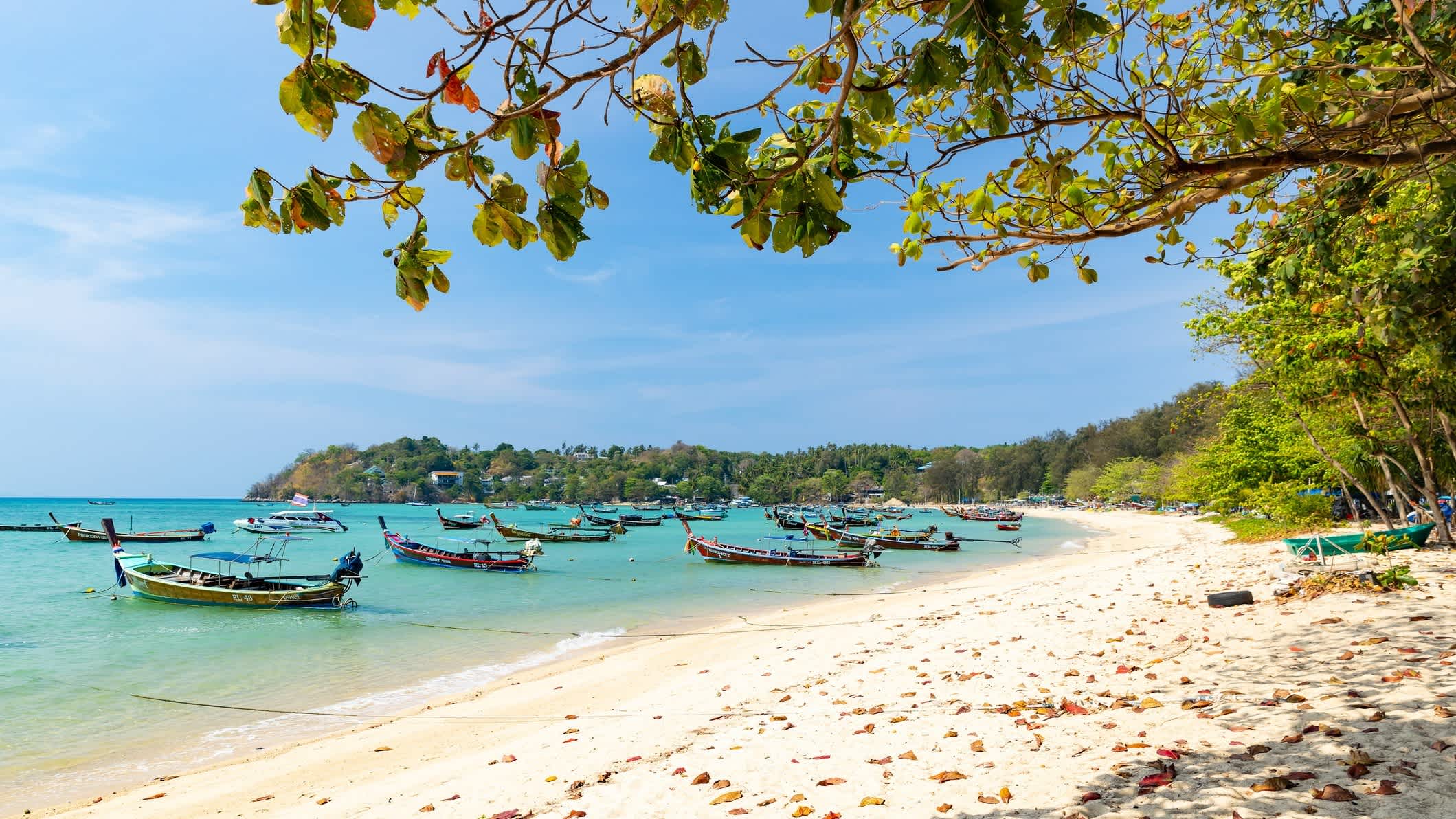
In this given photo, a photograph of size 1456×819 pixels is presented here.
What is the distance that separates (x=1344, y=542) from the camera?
999 centimetres

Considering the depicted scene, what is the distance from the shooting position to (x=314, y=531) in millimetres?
57281

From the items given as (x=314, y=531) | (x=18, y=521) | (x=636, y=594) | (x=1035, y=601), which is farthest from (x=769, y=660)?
(x=18, y=521)

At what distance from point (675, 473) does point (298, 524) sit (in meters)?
100

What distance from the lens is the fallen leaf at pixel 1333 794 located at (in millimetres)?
2916

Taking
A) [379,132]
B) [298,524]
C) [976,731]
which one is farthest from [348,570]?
[298,524]

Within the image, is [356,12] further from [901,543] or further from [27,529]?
[27,529]

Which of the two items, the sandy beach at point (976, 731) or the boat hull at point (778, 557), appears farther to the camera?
the boat hull at point (778, 557)

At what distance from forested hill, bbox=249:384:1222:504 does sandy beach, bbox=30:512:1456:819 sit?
369 ft

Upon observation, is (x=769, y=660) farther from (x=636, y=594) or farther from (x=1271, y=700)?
(x=636, y=594)

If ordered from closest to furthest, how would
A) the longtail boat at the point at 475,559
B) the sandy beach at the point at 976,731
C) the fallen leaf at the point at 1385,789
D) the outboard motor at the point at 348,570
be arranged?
the fallen leaf at the point at 1385,789, the sandy beach at the point at 976,731, the outboard motor at the point at 348,570, the longtail boat at the point at 475,559

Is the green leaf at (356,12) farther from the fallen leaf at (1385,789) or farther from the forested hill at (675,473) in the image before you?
the forested hill at (675,473)

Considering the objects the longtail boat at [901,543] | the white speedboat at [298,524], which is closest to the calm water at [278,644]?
the longtail boat at [901,543]

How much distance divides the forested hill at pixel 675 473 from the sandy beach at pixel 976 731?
369 ft

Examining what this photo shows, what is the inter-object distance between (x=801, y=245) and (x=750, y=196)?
24 centimetres
